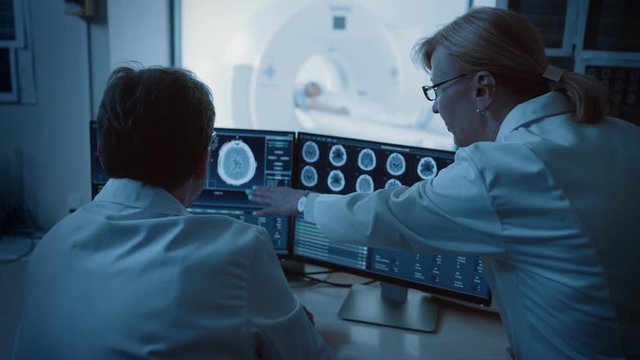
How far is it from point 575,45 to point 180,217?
150 centimetres

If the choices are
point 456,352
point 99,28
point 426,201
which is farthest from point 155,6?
point 456,352

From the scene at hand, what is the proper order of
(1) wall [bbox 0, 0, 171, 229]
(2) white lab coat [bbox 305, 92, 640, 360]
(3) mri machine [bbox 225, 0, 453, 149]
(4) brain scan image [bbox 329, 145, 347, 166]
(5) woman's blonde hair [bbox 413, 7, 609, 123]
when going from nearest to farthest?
(2) white lab coat [bbox 305, 92, 640, 360] < (5) woman's blonde hair [bbox 413, 7, 609, 123] < (4) brain scan image [bbox 329, 145, 347, 166] < (1) wall [bbox 0, 0, 171, 229] < (3) mri machine [bbox 225, 0, 453, 149]

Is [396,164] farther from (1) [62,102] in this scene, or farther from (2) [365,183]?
(1) [62,102]

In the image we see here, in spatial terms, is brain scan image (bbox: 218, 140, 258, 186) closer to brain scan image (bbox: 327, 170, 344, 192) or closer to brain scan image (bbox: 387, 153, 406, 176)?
brain scan image (bbox: 327, 170, 344, 192)

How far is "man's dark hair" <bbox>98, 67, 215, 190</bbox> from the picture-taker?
2.68ft

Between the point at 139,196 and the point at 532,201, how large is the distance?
25.9 inches

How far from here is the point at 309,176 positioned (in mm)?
1498

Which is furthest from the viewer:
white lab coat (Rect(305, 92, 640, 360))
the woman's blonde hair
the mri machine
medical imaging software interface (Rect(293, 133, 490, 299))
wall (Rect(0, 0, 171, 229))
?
the mri machine

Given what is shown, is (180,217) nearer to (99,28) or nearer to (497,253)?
(497,253)

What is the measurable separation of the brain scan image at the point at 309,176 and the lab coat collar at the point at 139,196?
0.67m

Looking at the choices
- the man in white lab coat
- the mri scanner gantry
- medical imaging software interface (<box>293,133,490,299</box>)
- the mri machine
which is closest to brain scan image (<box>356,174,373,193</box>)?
medical imaging software interface (<box>293,133,490,299</box>)

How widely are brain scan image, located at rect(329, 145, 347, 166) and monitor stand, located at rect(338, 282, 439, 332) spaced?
38 cm

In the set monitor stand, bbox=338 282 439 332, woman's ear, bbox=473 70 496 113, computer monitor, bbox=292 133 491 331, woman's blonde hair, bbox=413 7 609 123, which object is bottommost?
monitor stand, bbox=338 282 439 332

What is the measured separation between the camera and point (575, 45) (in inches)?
67.7
